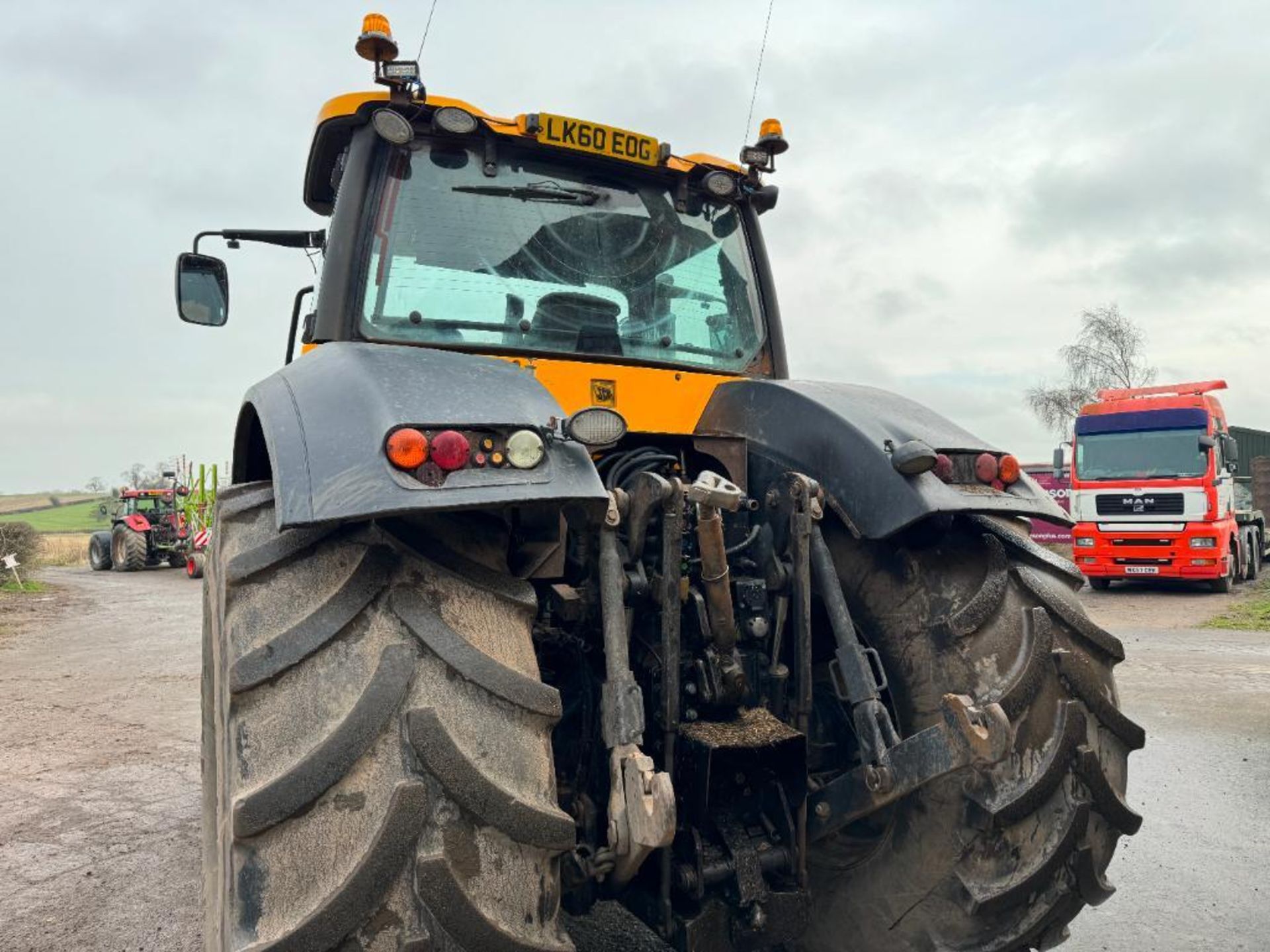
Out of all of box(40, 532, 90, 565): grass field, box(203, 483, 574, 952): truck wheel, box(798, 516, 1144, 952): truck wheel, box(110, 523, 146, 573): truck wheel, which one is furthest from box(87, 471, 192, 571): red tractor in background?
box(203, 483, 574, 952): truck wheel

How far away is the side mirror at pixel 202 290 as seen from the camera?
3.49m

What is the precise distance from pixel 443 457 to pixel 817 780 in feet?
4.37

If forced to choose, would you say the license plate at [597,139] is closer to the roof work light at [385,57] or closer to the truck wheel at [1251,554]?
the roof work light at [385,57]

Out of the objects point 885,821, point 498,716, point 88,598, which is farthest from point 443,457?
point 88,598

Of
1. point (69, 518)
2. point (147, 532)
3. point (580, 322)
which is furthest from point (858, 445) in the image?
point (69, 518)

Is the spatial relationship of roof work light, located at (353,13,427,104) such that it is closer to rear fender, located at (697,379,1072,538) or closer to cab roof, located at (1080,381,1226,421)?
rear fender, located at (697,379,1072,538)

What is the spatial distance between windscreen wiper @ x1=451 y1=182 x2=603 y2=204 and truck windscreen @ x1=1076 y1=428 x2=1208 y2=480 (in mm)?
13623

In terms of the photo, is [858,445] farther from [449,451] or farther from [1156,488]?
[1156,488]

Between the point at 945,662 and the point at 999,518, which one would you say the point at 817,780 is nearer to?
the point at 945,662

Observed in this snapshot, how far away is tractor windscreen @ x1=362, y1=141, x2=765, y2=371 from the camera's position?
2.69 m

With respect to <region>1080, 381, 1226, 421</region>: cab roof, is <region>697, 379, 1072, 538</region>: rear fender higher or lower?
lower

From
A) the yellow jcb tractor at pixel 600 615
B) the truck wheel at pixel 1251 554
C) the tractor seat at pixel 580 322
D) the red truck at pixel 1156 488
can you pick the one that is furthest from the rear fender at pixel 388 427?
the truck wheel at pixel 1251 554

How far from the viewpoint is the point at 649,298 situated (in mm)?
3029

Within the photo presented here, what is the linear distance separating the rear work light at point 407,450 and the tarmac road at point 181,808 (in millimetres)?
1926
